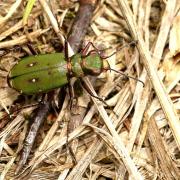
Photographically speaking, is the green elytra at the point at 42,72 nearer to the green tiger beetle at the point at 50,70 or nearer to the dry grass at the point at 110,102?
the green tiger beetle at the point at 50,70

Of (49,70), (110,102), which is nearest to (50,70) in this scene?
(49,70)

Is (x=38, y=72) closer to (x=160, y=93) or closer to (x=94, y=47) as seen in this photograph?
(x=94, y=47)

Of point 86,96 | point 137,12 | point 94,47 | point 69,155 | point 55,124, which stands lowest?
point 69,155

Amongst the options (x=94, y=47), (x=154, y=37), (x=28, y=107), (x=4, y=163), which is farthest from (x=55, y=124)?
(x=154, y=37)

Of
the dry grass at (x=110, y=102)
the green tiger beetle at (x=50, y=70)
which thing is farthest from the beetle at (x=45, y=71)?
the dry grass at (x=110, y=102)

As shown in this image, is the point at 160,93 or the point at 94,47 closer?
the point at 160,93

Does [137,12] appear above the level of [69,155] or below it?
above

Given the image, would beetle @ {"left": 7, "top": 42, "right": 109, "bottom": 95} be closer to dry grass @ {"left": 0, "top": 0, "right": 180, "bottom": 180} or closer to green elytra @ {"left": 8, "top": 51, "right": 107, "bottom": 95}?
green elytra @ {"left": 8, "top": 51, "right": 107, "bottom": 95}

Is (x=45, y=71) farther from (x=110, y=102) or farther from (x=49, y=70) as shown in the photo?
(x=110, y=102)
